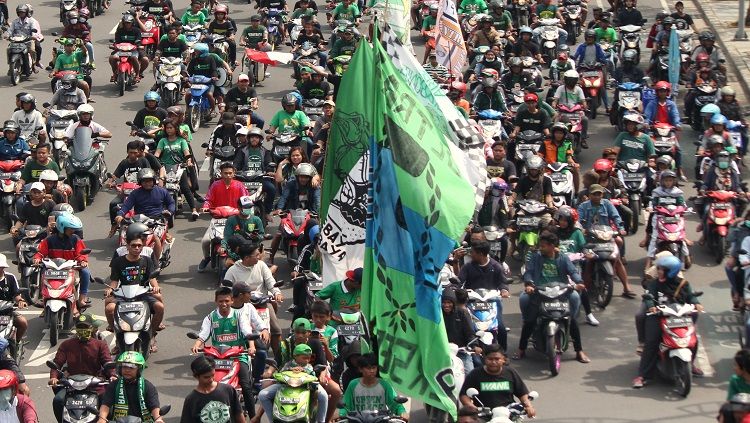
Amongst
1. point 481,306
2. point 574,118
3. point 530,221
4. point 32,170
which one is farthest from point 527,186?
point 32,170

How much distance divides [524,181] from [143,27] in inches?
596

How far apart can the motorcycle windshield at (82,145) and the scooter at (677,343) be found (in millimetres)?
12124

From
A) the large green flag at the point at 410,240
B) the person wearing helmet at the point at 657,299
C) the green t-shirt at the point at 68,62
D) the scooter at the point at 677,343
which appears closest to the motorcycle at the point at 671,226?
the person wearing helmet at the point at 657,299

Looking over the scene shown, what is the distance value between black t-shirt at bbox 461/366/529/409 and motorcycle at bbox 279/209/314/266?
7681 millimetres

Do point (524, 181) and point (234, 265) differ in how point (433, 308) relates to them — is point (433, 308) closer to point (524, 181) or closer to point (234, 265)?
point (234, 265)

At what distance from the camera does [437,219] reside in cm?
1923

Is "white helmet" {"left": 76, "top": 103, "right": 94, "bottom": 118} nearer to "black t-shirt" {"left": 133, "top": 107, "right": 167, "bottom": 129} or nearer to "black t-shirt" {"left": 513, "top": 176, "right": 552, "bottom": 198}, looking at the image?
"black t-shirt" {"left": 133, "top": 107, "right": 167, "bottom": 129}

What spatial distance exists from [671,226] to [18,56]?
18318 mm

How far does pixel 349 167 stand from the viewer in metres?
21.1

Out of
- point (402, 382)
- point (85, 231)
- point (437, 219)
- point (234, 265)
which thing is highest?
point (437, 219)

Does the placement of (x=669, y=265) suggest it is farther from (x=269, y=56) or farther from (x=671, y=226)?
(x=269, y=56)

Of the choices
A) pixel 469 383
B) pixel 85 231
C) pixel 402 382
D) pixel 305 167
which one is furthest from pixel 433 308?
pixel 85 231

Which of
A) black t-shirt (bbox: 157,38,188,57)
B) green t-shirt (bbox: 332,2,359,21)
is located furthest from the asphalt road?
green t-shirt (bbox: 332,2,359,21)

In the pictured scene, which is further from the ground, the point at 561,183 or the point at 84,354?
the point at 561,183
